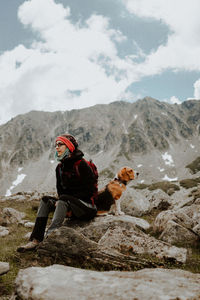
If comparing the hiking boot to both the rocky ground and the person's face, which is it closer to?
the rocky ground

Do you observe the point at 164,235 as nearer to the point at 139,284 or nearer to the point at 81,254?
the point at 81,254

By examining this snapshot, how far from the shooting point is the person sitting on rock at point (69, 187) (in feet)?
23.6

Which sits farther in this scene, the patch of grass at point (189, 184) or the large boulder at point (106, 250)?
the patch of grass at point (189, 184)

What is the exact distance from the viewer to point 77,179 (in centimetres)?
741

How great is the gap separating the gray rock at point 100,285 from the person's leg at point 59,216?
336 cm

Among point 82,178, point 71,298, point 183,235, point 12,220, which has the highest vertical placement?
point 82,178

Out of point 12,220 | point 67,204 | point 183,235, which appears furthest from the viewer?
point 12,220

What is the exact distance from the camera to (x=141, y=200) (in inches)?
693

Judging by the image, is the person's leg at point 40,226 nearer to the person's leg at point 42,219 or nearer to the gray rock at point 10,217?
the person's leg at point 42,219

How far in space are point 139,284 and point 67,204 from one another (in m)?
4.56

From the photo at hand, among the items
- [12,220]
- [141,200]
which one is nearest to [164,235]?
[141,200]

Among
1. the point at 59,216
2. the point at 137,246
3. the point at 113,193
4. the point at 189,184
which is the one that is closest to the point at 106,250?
the point at 137,246

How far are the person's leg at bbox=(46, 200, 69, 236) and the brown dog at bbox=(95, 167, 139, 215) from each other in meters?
2.56

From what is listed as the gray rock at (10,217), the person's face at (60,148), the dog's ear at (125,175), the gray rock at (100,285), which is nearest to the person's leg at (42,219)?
the person's face at (60,148)
